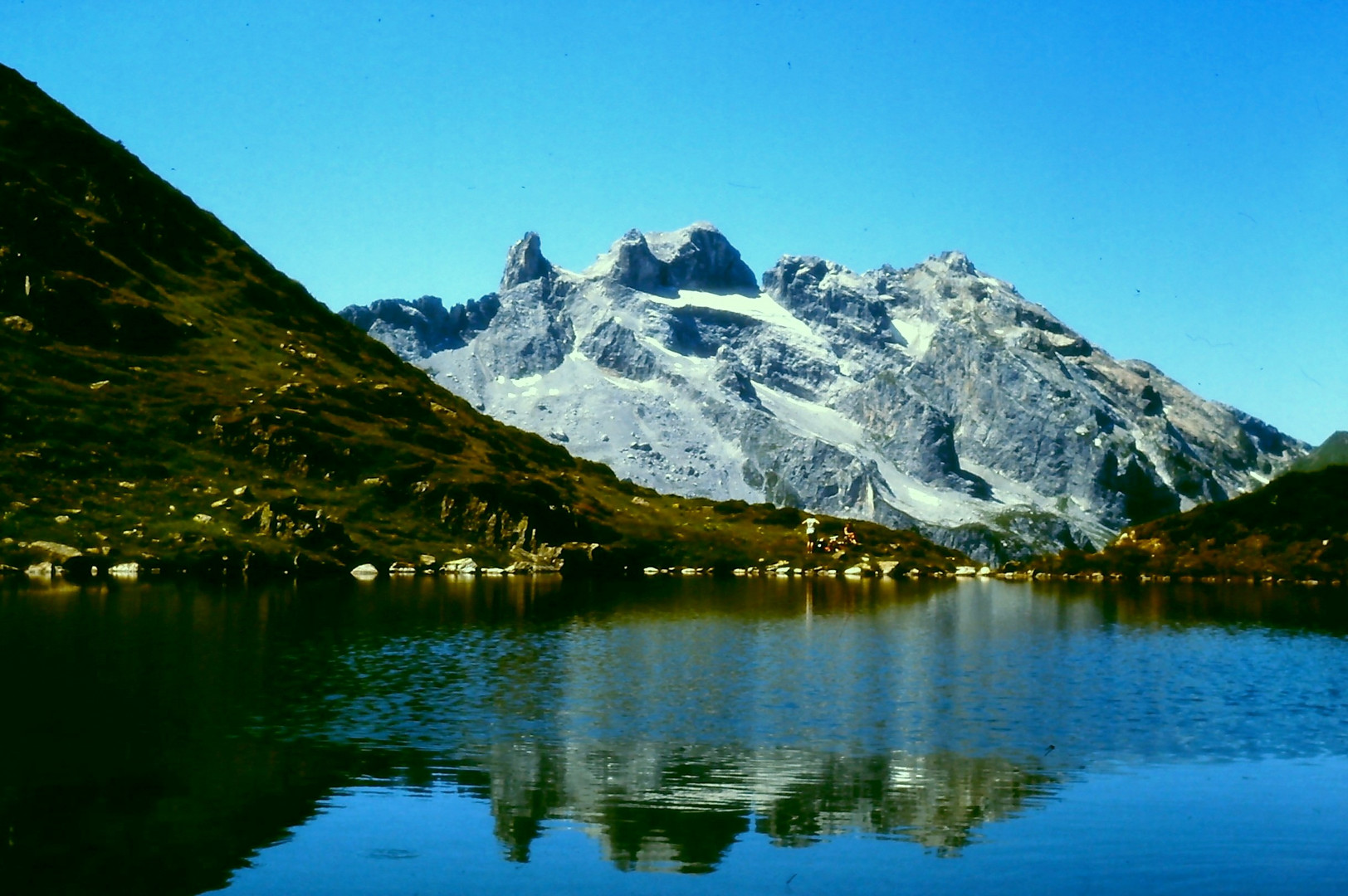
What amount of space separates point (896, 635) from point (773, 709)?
2080 inches

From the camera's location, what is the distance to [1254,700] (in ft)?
228

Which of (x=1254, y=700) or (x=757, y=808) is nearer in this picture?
(x=757, y=808)

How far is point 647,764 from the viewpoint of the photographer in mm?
48281

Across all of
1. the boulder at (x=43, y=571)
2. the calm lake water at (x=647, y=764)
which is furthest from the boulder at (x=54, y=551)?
the calm lake water at (x=647, y=764)

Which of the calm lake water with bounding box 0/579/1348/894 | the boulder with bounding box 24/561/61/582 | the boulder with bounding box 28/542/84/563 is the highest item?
the boulder with bounding box 28/542/84/563

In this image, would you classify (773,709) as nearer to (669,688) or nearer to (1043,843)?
(669,688)

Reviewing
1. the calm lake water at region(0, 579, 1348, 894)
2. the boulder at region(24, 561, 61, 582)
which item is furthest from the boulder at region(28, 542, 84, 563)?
the calm lake water at region(0, 579, 1348, 894)

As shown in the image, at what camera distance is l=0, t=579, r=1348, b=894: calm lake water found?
3325 cm

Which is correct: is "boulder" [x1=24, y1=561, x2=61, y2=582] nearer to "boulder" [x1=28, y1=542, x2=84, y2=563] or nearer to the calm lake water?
"boulder" [x1=28, y1=542, x2=84, y2=563]

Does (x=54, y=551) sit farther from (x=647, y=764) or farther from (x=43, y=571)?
(x=647, y=764)

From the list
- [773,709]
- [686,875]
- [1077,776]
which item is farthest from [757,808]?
[773,709]

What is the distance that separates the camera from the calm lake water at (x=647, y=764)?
33250mm

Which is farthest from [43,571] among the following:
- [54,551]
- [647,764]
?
[647,764]

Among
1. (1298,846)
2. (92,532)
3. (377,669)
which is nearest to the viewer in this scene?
(1298,846)
